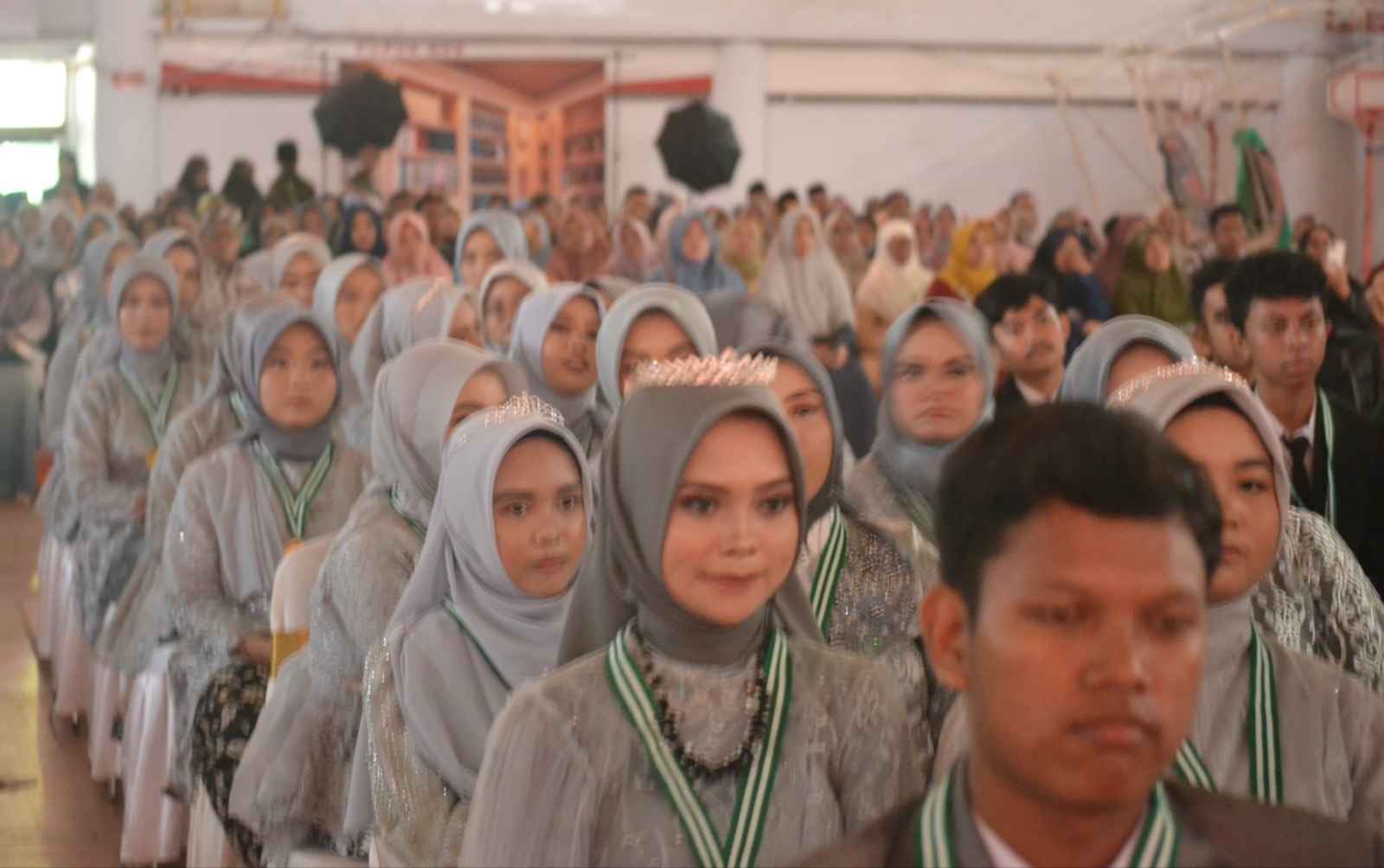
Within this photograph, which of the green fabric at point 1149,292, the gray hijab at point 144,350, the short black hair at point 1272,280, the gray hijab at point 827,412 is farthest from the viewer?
the green fabric at point 1149,292

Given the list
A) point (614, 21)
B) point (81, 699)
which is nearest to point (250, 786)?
point (81, 699)

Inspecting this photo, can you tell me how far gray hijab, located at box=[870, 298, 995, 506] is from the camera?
4023mm

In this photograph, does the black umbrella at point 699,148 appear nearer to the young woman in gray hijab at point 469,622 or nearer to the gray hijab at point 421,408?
the gray hijab at point 421,408

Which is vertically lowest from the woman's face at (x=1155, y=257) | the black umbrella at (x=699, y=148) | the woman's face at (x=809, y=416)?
the woman's face at (x=809, y=416)

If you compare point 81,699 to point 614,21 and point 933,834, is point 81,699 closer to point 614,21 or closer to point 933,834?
point 933,834

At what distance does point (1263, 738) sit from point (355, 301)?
549 cm

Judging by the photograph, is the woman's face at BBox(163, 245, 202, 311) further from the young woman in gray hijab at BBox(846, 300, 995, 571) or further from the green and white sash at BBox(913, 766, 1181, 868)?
the green and white sash at BBox(913, 766, 1181, 868)

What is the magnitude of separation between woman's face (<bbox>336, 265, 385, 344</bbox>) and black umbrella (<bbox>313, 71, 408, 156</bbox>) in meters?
7.70

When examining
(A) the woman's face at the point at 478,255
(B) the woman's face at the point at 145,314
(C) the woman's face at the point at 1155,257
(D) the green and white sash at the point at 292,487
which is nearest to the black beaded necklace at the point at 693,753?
(D) the green and white sash at the point at 292,487

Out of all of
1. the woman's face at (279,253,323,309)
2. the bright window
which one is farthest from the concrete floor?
the bright window

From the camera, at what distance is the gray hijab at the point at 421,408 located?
13.4 ft

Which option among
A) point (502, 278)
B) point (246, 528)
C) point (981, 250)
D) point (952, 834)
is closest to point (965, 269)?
point (981, 250)

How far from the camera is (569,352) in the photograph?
5645mm

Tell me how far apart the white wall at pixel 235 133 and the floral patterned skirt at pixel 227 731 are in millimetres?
14217
